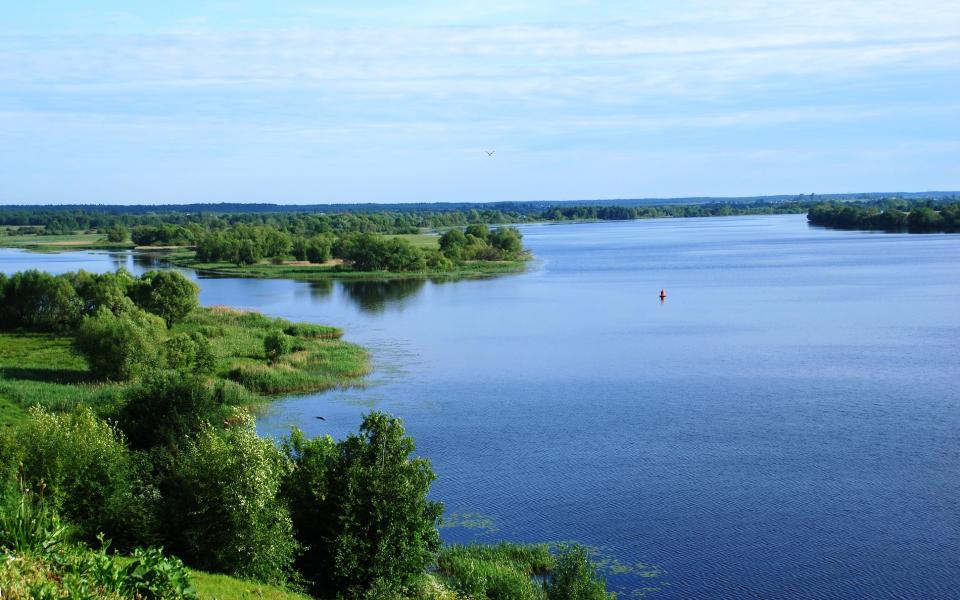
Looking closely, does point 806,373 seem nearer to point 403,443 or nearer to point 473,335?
point 473,335

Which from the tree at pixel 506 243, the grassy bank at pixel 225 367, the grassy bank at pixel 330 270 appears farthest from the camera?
the tree at pixel 506 243

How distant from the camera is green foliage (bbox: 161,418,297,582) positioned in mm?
16828

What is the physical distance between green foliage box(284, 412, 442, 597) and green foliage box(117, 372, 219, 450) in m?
7.33

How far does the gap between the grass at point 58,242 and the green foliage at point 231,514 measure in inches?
5227

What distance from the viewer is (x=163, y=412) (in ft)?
86.8

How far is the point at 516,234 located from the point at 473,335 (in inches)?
2543

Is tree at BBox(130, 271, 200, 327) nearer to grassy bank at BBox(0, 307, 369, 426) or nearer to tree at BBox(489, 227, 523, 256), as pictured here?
grassy bank at BBox(0, 307, 369, 426)

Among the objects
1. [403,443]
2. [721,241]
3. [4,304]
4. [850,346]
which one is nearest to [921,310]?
[850,346]

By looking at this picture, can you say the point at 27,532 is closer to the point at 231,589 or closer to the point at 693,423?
the point at 231,589

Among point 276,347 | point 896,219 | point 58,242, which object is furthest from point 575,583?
point 58,242

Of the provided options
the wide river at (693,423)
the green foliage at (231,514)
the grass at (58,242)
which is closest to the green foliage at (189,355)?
the wide river at (693,423)

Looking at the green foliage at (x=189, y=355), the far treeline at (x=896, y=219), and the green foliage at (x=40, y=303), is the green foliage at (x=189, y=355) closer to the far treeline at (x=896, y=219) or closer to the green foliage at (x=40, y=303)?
the green foliage at (x=40, y=303)

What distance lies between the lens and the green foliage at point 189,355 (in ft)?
128

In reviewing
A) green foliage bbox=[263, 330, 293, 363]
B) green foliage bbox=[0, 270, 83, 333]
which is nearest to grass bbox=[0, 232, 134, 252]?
green foliage bbox=[0, 270, 83, 333]
